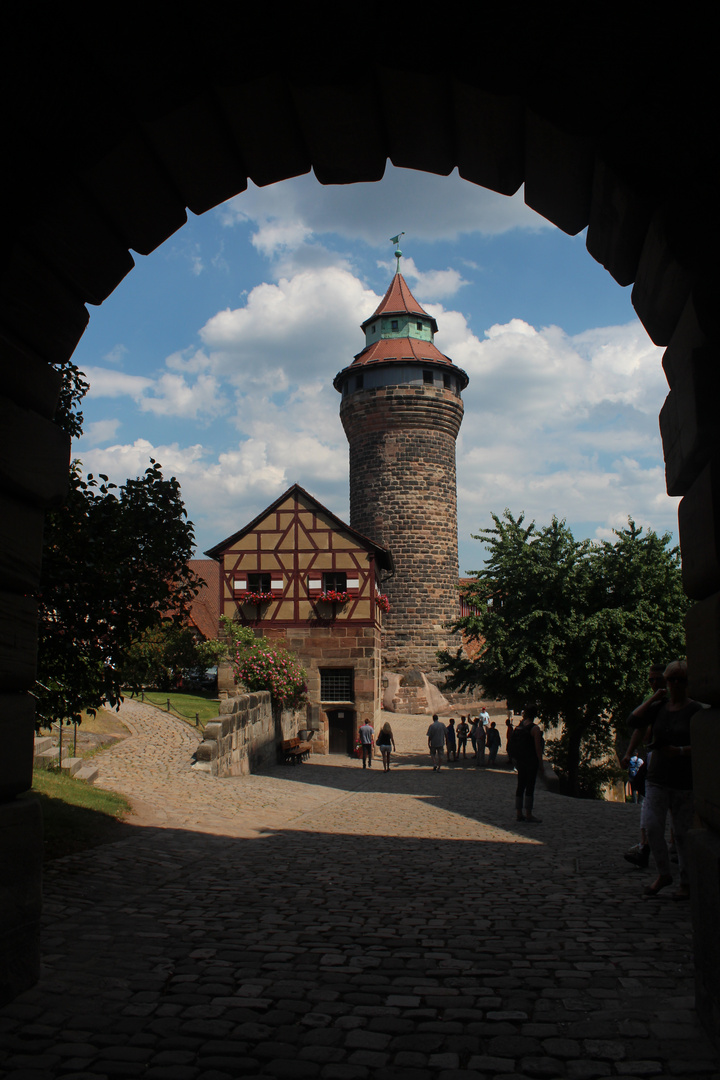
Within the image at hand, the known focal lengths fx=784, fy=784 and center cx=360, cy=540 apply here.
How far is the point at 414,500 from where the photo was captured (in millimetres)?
33812

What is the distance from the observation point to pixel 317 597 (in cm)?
2395

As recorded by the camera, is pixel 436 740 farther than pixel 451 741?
No

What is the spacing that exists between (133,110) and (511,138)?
1532 mm

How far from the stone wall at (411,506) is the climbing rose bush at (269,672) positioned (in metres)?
12.0

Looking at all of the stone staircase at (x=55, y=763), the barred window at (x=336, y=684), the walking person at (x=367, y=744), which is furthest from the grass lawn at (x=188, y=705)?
the stone staircase at (x=55, y=763)

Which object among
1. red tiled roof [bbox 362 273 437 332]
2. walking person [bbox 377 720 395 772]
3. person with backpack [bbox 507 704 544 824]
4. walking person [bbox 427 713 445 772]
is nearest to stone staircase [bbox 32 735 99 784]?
person with backpack [bbox 507 704 544 824]

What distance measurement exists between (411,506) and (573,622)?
15.8m

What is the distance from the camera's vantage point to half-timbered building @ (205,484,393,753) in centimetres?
2366

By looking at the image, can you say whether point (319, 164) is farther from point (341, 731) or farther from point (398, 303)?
point (398, 303)

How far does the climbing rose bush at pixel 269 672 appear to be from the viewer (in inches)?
819

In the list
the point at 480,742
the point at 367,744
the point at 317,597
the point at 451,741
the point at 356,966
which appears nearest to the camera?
the point at 356,966

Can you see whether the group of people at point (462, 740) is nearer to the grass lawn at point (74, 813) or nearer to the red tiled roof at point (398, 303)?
the grass lawn at point (74, 813)

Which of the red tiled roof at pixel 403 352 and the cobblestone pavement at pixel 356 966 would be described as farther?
the red tiled roof at pixel 403 352

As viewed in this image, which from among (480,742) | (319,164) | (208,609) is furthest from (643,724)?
(208,609)
